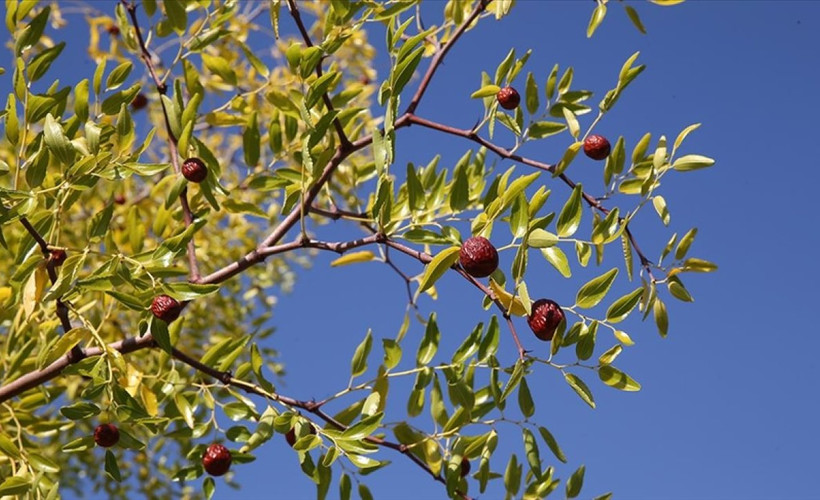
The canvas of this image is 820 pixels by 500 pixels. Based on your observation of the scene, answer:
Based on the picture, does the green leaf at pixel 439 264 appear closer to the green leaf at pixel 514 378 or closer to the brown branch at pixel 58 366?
the green leaf at pixel 514 378

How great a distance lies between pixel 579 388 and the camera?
1.53m

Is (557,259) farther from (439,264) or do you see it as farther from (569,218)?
(439,264)

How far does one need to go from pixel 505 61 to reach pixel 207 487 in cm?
114

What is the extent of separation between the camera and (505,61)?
1890 mm

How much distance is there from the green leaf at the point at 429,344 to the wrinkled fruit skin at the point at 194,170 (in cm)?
58

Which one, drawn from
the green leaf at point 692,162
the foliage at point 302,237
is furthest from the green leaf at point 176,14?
the green leaf at point 692,162

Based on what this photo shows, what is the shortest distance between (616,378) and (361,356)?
0.56 m

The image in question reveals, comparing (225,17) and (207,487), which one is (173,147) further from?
(207,487)

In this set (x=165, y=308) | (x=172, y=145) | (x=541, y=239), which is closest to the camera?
(x=541, y=239)

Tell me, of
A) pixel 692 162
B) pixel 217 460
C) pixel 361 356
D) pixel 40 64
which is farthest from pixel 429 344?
pixel 40 64

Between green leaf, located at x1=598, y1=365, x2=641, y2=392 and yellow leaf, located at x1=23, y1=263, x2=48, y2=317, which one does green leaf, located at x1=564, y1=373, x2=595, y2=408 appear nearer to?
green leaf, located at x1=598, y1=365, x2=641, y2=392

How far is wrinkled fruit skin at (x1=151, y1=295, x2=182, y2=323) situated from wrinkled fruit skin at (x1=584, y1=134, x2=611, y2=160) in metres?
0.92

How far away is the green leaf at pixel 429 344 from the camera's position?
6.17 ft

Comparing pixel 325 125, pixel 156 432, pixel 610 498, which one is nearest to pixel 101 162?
pixel 325 125
